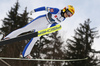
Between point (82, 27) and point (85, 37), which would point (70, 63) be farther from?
point (82, 27)

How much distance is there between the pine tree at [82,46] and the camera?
1013cm

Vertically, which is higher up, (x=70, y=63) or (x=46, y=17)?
(x=46, y=17)

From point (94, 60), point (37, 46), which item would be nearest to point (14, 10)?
point (37, 46)

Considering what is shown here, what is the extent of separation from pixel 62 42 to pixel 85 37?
28.4 ft

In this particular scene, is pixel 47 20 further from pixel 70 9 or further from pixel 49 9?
pixel 70 9

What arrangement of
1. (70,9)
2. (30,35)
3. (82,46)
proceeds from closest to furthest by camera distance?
(30,35)
(70,9)
(82,46)

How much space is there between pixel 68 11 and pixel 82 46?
6847mm

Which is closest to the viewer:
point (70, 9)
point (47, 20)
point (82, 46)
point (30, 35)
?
point (30, 35)

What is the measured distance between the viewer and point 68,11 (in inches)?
168

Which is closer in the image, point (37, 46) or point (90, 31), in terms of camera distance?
point (90, 31)

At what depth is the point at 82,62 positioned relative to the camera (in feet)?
33.2

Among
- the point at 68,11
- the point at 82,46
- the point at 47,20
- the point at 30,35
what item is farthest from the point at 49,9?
the point at 82,46

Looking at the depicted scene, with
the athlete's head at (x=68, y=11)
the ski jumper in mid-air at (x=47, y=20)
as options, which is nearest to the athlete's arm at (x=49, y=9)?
the ski jumper in mid-air at (x=47, y=20)

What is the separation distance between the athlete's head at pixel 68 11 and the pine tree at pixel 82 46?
21.5 ft
